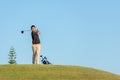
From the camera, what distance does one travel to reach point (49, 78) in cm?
3769

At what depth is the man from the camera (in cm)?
4309

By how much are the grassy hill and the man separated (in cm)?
200

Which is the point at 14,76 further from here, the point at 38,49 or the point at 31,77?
the point at 38,49

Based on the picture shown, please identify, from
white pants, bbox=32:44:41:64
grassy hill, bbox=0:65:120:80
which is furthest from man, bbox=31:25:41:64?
grassy hill, bbox=0:65:120:80

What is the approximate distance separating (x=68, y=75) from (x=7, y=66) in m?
5.35

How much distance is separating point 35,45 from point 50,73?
4.65m

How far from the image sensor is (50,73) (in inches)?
1545

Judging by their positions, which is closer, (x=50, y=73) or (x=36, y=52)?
(x=50, y=73)

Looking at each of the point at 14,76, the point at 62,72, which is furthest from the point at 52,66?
the point at 14,76

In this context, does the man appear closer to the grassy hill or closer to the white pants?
the white pants

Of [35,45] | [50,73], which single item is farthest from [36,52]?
[50,73]

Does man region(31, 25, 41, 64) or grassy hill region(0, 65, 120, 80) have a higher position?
man region(31, 25, 41, 64)

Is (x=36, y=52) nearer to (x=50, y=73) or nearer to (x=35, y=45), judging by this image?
(x=35, y=45)

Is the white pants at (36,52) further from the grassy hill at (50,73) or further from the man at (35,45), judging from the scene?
the grassy hill at (50,73)
